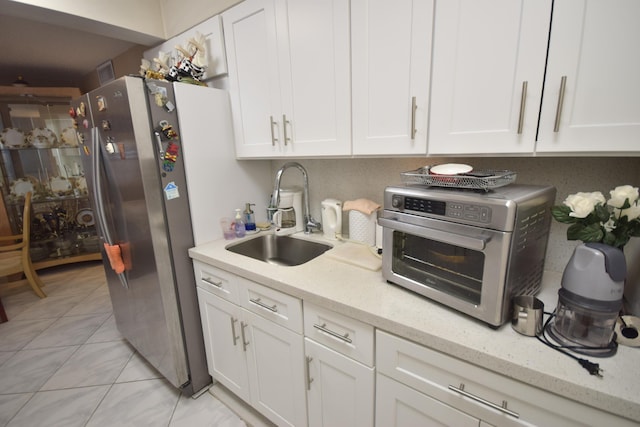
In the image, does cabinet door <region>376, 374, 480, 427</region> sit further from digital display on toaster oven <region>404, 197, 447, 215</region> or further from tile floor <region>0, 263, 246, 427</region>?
tile floor <region>0, 263, 246, 427</region>

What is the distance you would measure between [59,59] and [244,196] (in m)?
2.93

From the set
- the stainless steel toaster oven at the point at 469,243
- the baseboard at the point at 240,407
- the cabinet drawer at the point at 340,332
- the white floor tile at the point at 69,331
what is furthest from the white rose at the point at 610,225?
the white floor tile at the point at 69,331

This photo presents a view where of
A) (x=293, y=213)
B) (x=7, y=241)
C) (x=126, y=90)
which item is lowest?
(x=7, y=241)

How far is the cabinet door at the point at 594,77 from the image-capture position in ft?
2.28

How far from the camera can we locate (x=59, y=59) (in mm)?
2908

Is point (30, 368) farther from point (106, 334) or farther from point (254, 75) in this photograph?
point (254, 75)

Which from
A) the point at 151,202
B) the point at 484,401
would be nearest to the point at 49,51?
the point at 151,202

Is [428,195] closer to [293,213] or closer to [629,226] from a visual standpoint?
[629,226]

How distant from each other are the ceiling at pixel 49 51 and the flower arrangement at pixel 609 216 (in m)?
3.12

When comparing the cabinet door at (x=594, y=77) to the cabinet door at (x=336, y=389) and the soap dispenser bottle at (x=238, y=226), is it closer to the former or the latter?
the cabinet door at (x=336, y=389)

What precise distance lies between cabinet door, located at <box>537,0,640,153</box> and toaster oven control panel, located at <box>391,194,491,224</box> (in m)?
0.33

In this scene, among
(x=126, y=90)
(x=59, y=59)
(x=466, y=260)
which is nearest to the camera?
(x=466, y=260)

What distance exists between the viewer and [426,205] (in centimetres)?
→ 88

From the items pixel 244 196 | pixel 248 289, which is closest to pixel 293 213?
pixel 244 196
